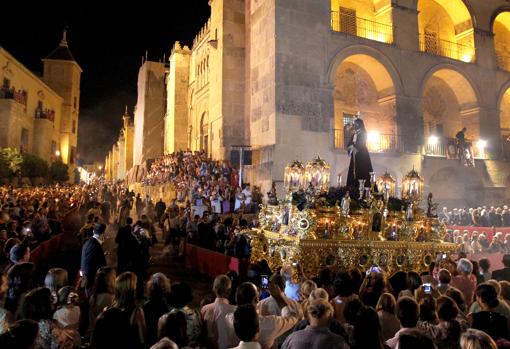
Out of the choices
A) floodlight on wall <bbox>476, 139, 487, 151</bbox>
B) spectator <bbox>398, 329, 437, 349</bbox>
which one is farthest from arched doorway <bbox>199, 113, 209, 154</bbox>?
spectator <bbox>398, 329, 437, 349</bbox>

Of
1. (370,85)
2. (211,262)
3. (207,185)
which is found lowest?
(211,262)

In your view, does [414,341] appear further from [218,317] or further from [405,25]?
[405,25]

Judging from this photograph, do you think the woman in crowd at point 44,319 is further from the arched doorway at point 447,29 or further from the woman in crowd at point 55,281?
the arched doorway at point 447,29

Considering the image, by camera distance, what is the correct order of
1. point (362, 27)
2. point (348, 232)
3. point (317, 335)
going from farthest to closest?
point (362, 27) < point (348, 232) < point (317, 335)

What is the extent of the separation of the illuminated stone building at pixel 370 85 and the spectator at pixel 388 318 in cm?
1450

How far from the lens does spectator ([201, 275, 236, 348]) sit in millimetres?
3925

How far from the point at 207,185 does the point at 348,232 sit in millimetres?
10041

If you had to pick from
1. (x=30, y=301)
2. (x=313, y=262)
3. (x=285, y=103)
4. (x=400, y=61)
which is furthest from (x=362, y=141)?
(x=400, y=61)

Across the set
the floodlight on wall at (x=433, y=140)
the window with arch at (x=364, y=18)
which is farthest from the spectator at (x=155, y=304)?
the floodlight on wall at (x=433, y=140)

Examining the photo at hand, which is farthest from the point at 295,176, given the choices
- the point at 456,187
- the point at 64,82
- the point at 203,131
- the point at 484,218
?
the point at 64,82

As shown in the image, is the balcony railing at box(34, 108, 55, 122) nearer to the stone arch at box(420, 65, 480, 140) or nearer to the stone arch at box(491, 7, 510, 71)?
the stone arch at box(420, 65, 480, 140)

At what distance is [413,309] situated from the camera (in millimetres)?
3549

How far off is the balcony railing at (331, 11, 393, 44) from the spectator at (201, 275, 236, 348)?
21.1 m

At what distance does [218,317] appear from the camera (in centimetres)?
404
